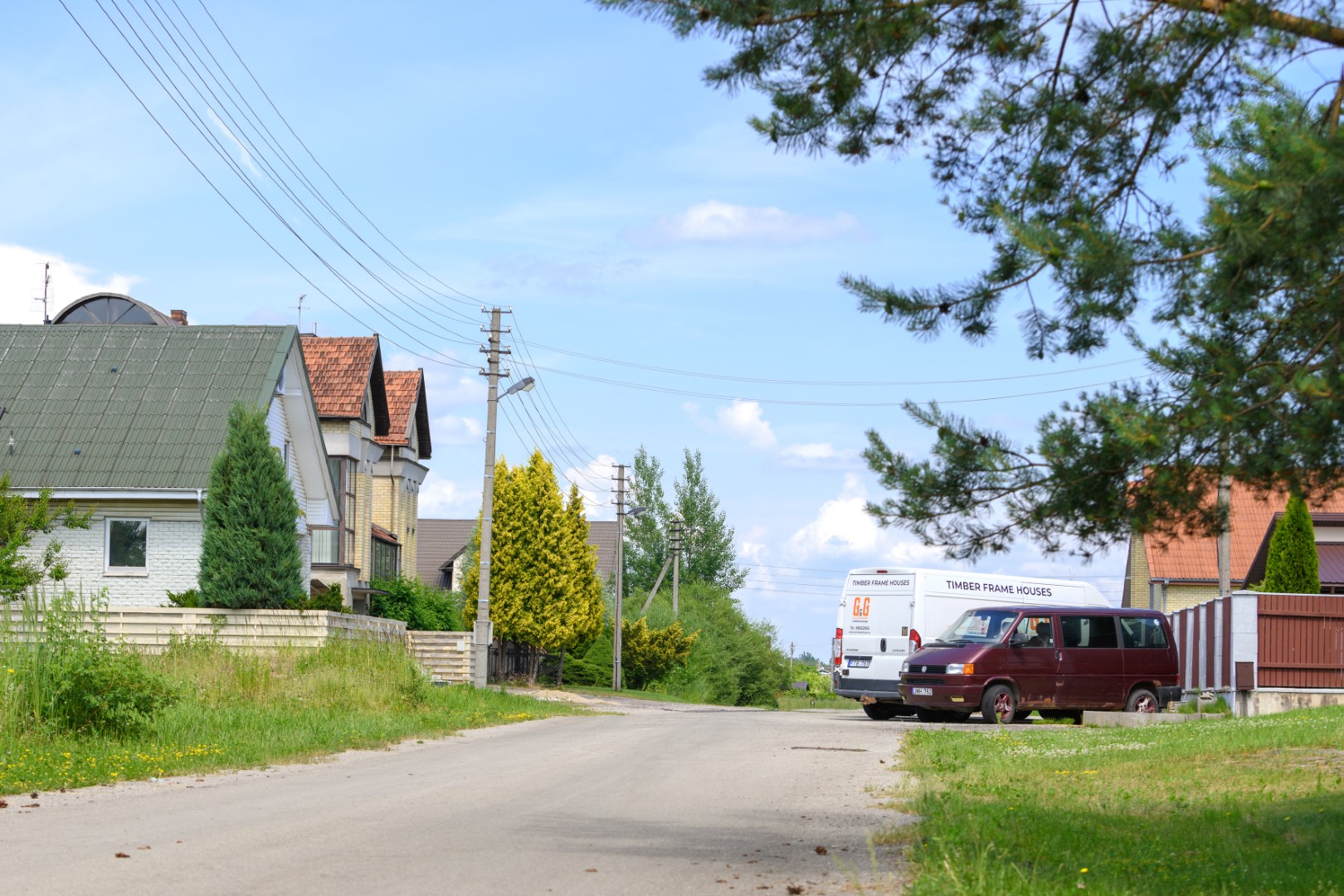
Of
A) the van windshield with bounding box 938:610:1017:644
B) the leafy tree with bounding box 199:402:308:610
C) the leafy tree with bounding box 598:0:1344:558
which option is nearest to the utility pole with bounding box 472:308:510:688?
the leafy tree with bounding box 199:402:308:610

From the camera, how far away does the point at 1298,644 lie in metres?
23.7

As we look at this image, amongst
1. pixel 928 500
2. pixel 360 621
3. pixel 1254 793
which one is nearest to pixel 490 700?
pixel 360 621

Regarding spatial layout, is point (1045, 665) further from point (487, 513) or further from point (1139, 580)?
point (1139, 580)

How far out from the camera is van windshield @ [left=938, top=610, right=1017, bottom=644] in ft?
74.9

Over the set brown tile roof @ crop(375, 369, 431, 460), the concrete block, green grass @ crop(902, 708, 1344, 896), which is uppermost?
brown tile roof @ crop(375, 369, 431, 460)

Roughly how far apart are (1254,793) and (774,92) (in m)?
6.63

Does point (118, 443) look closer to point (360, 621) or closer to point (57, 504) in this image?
point (57, 504)

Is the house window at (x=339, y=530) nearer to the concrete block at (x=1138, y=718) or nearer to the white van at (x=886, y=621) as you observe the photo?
the white van at (x=886, y=621)

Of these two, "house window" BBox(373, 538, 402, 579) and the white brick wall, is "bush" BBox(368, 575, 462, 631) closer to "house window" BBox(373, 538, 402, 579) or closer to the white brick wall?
"house window" BBox(373, 538, 402, 579)

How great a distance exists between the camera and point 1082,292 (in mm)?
6273

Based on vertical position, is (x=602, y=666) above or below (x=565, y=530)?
below

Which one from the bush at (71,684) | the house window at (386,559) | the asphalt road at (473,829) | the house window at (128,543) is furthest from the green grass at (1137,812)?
the house window at (386,559)

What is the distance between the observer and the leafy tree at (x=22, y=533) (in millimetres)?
24250

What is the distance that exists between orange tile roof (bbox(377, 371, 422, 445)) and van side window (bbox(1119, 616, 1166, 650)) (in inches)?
1041
